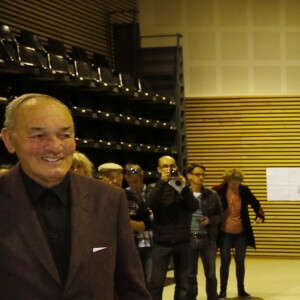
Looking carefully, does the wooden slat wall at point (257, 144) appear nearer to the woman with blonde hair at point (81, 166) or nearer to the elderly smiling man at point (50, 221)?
the woman with blonde hair at point (81, 166)

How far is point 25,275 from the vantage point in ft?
8.40

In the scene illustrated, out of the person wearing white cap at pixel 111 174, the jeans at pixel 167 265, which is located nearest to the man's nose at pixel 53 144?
the person wearing white cap at pixel 111 174

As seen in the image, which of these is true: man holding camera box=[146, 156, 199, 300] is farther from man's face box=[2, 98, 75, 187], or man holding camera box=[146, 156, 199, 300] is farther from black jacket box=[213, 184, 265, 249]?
man's face box=[2, 98, 75, 187]

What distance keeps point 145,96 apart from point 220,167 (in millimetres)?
4302

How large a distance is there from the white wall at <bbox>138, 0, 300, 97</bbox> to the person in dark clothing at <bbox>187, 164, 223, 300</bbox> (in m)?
6.81

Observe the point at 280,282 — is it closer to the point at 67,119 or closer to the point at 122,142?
the point at 122,142

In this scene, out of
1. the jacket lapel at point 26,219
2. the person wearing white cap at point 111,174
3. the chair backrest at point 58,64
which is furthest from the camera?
the chair backrest at point 58,64

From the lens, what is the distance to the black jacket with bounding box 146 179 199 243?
8.93 metres

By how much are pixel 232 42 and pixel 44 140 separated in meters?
14.5

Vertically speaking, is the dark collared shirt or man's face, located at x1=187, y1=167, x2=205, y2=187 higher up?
the dark collared shirt

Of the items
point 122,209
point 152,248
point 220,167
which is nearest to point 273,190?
point 220,167

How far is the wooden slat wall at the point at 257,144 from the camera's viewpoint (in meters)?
16.7

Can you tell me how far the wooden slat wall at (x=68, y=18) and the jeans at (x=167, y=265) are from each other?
425 cm

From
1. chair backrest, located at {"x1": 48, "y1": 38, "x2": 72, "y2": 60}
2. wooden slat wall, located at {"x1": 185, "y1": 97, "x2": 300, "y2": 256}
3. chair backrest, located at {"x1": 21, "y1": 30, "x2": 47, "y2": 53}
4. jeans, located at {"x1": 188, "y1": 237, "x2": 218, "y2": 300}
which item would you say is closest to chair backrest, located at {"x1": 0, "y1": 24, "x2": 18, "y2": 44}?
chair backrest, located at {"x1": 21, "y1": 30, "x2": 47, "y2": 53}
